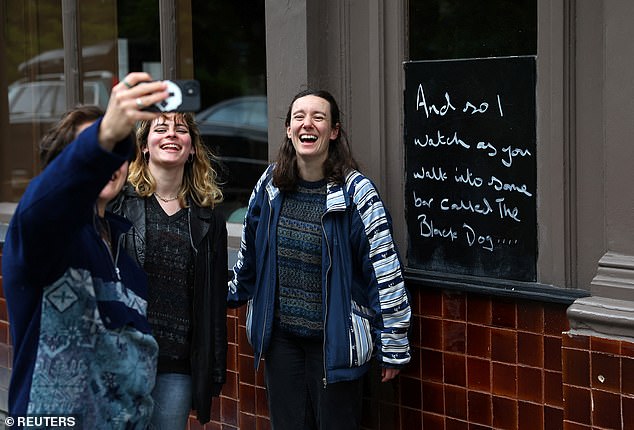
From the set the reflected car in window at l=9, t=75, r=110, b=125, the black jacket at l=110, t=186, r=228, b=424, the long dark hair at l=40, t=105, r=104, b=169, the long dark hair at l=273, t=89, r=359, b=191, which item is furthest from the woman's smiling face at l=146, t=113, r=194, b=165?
the reflected car in window at l=9, t=75, r=110, b=125

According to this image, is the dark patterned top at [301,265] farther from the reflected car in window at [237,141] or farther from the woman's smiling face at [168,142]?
the reflected car in window at [237,141]

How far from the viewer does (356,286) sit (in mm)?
4508

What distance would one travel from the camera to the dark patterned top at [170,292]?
4145 millimetres

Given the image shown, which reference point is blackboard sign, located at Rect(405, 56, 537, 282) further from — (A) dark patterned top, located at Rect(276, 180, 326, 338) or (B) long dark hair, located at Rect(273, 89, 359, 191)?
(A) dark patterned top, located at Rect(276, 180, 326, 338)

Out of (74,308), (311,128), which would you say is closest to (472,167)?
(311,128)

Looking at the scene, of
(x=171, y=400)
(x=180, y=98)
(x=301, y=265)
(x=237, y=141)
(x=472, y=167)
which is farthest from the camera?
(x=237, y=141)

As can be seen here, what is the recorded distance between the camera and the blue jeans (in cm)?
411

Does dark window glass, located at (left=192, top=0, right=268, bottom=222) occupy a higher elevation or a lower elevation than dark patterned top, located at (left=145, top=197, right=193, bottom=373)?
higher

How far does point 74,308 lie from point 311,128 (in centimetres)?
197

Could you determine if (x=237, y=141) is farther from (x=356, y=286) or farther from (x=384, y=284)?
(x=384, y=284)

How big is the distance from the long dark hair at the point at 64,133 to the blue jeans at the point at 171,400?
1.46m

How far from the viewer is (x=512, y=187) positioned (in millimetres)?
4566

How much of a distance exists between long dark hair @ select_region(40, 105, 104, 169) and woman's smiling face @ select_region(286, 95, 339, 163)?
1.66m

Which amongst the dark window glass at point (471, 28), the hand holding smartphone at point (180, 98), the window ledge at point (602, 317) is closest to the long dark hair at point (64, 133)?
the hand holding smartphone at point (180, 98)
